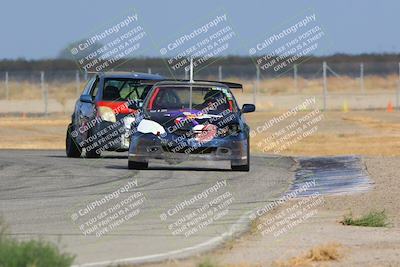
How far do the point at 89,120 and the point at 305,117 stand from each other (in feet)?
76.9

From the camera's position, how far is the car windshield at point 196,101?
814 inches

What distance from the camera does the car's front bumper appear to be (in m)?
19.7

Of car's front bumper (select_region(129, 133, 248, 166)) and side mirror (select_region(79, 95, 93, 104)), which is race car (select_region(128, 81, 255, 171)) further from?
side mirror (select_region(79, 95, 93, 104))

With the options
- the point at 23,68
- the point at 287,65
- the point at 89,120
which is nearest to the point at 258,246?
the point at 89,120

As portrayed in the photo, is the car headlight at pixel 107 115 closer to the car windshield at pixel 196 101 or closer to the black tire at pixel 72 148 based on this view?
the black tire at pixel 72 148

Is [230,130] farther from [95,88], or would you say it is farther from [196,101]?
[95,88]

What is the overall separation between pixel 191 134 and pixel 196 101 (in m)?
1.88

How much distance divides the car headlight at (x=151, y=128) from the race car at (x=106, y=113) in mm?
2508

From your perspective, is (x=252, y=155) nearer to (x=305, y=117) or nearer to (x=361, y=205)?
(x=361, y=205)

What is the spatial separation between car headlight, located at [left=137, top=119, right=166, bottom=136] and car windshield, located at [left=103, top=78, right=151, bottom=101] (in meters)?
3.55

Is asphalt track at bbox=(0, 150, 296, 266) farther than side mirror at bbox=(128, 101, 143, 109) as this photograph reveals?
No

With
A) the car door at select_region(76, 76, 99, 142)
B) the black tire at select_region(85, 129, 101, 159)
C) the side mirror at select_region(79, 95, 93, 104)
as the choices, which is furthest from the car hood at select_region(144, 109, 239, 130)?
the black tire at select_region(85, 129, 101, 159)

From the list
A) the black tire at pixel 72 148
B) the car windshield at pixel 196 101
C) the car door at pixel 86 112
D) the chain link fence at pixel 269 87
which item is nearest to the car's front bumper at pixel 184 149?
the car windshield at pixel 196 101

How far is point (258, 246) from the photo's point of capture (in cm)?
1132
